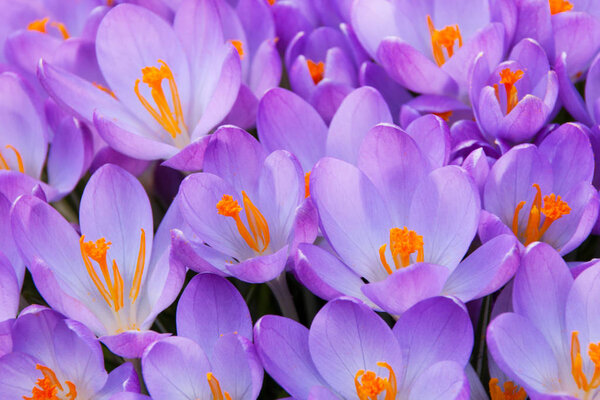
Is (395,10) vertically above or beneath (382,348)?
above

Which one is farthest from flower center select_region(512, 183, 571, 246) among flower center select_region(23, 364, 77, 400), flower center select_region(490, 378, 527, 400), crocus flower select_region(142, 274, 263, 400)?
flower center select_region(23, 364, 77, 400)

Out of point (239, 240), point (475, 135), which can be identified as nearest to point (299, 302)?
point (239, 240)

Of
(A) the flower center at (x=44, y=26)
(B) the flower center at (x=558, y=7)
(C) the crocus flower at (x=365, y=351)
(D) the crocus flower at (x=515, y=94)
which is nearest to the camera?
(C) the crocus flower at (x=365, y=351)

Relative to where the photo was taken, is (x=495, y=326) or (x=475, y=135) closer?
(x=495, y=326)

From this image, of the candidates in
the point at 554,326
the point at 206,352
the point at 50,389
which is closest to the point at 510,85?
the point at 554,326

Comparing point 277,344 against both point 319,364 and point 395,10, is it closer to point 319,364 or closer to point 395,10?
point 319,364

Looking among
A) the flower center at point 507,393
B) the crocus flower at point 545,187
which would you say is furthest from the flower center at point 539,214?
the flower center at point 507,393

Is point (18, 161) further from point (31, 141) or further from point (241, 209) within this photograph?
point (241, 209)

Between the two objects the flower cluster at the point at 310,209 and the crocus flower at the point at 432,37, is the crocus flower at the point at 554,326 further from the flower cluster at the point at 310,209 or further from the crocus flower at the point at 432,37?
the crocus flower at the point at 432,37
